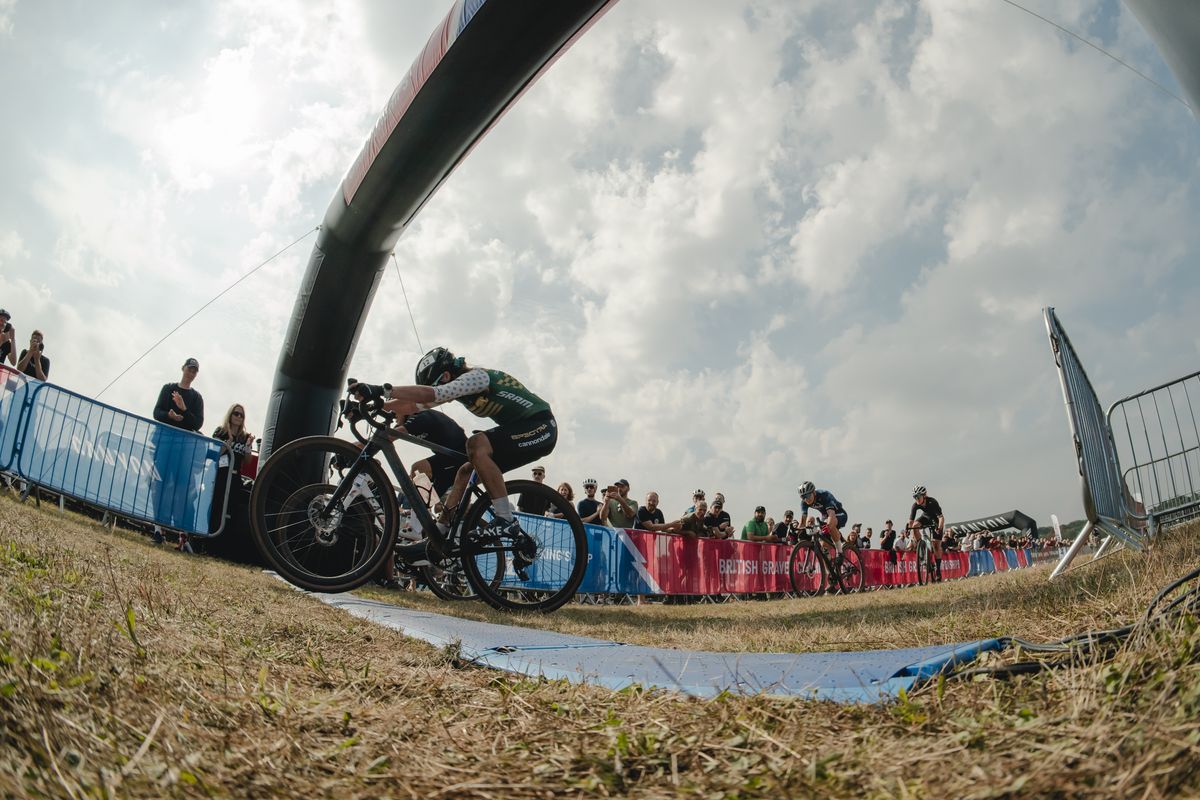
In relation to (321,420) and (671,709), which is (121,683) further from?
(321,420)

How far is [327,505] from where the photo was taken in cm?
454

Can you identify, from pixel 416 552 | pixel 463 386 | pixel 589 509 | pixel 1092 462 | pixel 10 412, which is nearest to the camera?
pixel 463 386

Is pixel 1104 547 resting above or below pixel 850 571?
below

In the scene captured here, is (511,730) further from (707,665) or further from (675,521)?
(675,521)

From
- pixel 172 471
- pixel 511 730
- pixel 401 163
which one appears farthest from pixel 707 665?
pixel 172 471

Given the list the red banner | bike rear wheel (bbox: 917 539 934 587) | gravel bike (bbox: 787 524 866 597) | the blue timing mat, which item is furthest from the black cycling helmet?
bike rear wheel (bbox: 917 539 934 587)

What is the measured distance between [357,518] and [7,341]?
6862mm

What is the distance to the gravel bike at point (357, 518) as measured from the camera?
174 inches

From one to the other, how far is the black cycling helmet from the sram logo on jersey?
0.38 metres

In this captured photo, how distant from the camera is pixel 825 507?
1153 centimetres

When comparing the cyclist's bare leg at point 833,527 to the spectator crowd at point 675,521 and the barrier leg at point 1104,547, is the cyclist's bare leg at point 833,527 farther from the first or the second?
the barrier leg at point 1104,547

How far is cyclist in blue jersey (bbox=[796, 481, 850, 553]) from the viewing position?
11.3 metres

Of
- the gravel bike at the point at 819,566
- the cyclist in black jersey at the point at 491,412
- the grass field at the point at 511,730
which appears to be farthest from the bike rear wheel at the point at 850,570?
the grass field at the point at 511,730

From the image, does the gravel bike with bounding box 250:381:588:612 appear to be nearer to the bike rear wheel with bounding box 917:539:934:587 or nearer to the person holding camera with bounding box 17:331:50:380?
the person holding camera with bounding box 17:331:50:380
